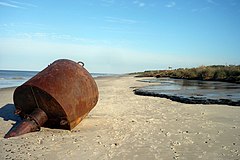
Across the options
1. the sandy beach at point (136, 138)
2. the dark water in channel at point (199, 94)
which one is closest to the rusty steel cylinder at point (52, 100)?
the sandy beach at point (136, 138)

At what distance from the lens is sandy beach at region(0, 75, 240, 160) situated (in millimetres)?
3744

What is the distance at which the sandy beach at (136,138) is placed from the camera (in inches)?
147

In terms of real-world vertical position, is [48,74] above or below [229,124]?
above

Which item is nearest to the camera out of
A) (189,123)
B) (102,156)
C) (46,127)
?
(102,156)

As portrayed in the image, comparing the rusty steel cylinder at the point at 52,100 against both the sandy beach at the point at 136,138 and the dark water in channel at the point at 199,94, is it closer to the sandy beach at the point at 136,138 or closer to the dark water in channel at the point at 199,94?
the sandy beach at the point at 136,138

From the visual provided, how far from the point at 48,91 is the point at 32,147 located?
3.88ft

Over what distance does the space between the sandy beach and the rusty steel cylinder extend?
0.19 meters

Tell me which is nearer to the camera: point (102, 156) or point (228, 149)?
point (102, 156)

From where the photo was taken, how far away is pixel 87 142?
14.3 ft

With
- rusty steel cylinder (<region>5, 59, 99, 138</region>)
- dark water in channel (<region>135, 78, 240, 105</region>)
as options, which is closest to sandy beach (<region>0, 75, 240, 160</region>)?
rusty steel cylinder (<region>5, 59, 99, 138</region>)

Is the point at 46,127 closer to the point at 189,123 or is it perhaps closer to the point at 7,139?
the point at 7,139

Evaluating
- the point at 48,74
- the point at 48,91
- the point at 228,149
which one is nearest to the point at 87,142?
the point at 48,91

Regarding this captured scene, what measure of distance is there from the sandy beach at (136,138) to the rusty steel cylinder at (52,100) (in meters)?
0.19

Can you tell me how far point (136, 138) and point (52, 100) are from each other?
5.66ft
